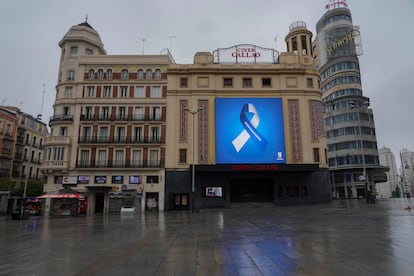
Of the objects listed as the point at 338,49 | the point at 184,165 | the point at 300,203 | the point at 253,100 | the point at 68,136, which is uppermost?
the point at 338,49

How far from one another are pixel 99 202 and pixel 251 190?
23.3 m

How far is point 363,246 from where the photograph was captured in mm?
8320

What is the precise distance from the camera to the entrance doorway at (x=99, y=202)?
40662 millimetres

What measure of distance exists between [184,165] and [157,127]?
286 inches

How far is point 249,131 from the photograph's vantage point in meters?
39.9

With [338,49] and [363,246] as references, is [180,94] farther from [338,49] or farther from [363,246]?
[338,49]

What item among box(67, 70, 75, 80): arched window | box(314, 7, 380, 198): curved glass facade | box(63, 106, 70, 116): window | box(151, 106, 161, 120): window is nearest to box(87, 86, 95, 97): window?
box(67, 70, 75, 80): arched window

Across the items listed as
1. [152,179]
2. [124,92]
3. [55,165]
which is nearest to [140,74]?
[124,92]

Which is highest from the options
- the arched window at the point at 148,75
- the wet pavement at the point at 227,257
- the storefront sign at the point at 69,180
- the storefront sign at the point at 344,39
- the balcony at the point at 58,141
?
the storefront sign at the point at 344,39

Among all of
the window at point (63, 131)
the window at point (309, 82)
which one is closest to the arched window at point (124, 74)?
the window at point (63, 131)

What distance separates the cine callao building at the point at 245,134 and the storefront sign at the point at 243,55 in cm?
123

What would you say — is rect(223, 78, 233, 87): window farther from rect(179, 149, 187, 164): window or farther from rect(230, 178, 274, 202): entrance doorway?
rect(230, 178, 274, 202): entrance doorway

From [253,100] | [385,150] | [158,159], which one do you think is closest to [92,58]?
[158,159]

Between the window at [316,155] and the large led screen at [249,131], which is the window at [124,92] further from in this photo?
the window at [316,155]
